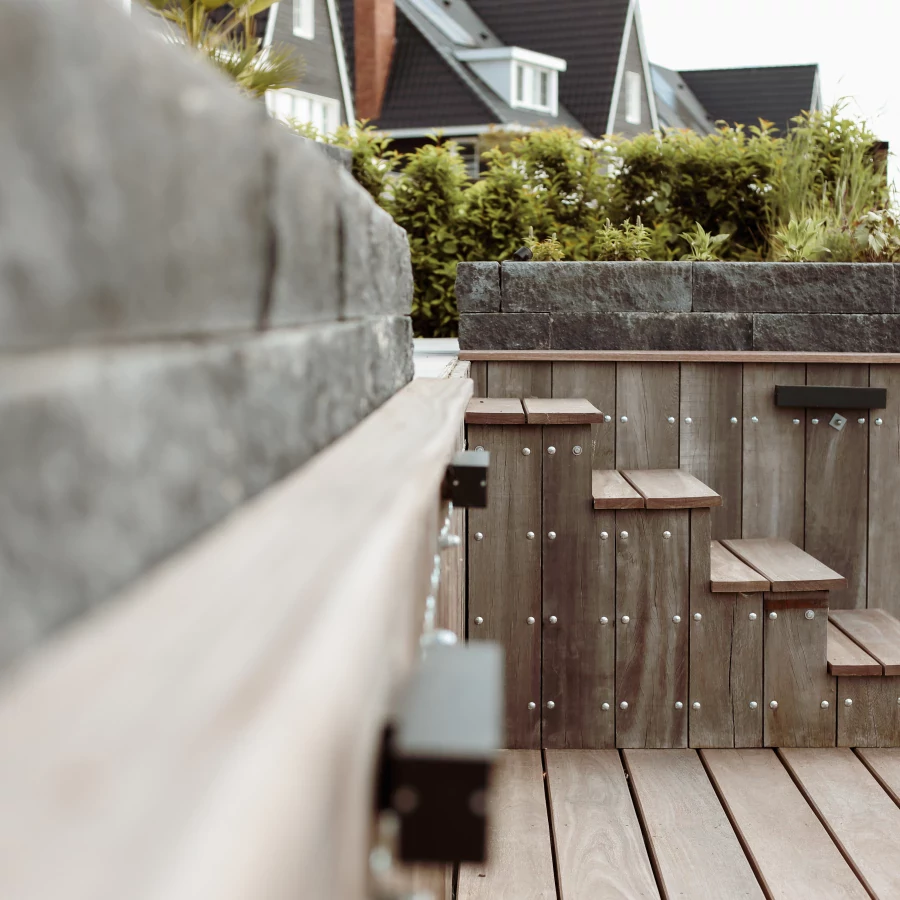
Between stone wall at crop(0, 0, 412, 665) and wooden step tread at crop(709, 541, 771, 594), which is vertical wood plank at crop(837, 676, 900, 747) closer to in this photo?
wooden step tread at crop(709, 541, 771, 594)

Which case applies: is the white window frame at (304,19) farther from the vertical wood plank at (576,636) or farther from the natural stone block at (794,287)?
the vertical wood plank at (576,636)

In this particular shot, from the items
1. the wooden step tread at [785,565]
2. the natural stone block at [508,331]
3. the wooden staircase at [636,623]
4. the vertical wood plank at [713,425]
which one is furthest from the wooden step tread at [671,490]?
the natural stone block at [508,331]

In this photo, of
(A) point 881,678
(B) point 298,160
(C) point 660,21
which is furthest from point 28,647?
(C) point 660,21

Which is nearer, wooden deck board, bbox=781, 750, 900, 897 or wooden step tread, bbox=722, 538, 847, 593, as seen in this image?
wooden deck board, bbox=781, 750, 900, 897

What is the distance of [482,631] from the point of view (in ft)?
9.92

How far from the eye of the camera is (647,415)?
360 cm

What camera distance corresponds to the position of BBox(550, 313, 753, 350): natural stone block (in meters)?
3.77

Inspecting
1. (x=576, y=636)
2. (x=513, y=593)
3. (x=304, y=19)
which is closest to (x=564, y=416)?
(x=513, y=593)

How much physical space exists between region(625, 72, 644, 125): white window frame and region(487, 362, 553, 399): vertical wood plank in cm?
1602

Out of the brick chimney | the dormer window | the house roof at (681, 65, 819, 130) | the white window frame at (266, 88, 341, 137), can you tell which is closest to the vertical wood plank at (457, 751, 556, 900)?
the white window frame at (266, 88, 341, 137)

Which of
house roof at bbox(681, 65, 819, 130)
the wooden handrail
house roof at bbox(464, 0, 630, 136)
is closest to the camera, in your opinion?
the wooden handrail

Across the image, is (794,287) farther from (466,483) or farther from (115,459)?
(115,459)

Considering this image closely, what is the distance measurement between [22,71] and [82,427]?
0.51 feet

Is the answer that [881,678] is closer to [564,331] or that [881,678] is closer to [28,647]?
[564,331]
